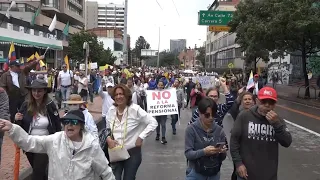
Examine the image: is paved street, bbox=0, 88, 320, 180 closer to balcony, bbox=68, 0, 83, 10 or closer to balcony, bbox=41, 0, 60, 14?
balcony, bbox=41, 0, 60, 14

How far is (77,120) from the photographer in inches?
133

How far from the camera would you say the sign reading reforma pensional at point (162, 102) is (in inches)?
415

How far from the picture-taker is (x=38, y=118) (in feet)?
15.9

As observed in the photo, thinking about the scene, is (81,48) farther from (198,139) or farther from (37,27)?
(198,139)

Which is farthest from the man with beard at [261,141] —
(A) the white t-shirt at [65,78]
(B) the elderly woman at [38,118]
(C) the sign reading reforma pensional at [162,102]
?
(A) the white t-shirt at [65,78]

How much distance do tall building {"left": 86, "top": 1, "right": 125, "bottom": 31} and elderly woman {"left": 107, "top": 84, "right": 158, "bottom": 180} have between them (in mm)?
163567

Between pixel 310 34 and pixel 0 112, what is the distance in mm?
24713

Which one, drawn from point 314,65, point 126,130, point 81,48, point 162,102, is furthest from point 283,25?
point 81,48

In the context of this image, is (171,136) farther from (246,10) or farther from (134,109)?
(246,10)

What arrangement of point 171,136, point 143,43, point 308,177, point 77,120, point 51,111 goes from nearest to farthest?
point 77,120
point 51,111
point 308,177
point 171,136
point 143,43

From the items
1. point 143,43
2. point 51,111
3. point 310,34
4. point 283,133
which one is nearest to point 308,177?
point 283,133

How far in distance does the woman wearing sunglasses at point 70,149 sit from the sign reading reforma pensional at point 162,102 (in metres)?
6.90

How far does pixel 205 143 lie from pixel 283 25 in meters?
23.4

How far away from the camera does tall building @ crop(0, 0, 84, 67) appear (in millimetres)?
35531
